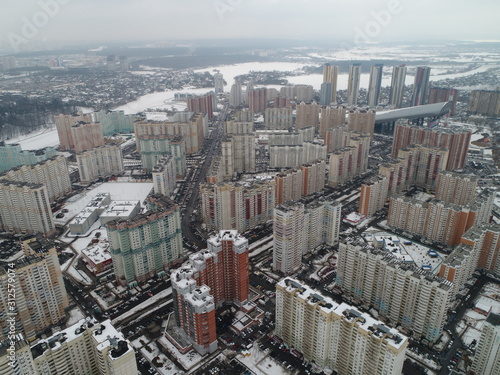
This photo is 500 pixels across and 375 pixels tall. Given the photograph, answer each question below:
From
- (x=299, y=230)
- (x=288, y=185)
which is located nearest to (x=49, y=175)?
(x=288, y=185)

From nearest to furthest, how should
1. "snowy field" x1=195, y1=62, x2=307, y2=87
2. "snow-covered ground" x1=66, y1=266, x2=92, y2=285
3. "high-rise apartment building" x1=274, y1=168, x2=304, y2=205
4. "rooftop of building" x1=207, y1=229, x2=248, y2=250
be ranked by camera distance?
"rooftop of building" x1=207, y1=229, x2=248, y2=250 < "snow-covered ground" x1=66, y1=266, x2=92, y2=285 < "high-rise apartment building" x1=274, y1=168, x2=304, y2=205 < "snowy field" x1=195, y1=62, x2=307, y2=87

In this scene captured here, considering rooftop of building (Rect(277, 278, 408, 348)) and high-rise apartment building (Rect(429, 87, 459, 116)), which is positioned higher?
high-rise apartment building (Rect(429, 87, 459, 116))

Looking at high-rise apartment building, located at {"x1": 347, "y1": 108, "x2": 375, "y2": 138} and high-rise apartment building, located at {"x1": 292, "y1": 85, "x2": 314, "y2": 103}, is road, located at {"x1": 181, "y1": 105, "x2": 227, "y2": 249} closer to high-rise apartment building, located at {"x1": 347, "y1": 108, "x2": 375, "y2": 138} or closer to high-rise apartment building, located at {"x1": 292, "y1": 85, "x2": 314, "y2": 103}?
high-rise apartment building, located at {"x1": 347, "y1": 108, "x2": 375, "y2": 138}

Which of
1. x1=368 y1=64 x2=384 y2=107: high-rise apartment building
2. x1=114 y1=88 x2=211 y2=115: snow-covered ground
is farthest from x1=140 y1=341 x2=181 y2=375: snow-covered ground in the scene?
x1=368 y1=64 x2=384 y2=107: high-rise apartment building

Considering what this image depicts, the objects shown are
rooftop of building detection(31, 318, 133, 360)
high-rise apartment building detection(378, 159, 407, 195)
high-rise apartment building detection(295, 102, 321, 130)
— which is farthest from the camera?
high-rise apartment building detection(295, 102, 321, 130)

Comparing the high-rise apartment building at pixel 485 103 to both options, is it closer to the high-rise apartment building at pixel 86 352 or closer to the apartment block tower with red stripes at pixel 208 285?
the apartment block tower with red stripes at pixel 208 285

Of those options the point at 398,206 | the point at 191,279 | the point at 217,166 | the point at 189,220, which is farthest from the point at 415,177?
the point at 191,279

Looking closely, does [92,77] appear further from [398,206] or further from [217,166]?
[398,206]
